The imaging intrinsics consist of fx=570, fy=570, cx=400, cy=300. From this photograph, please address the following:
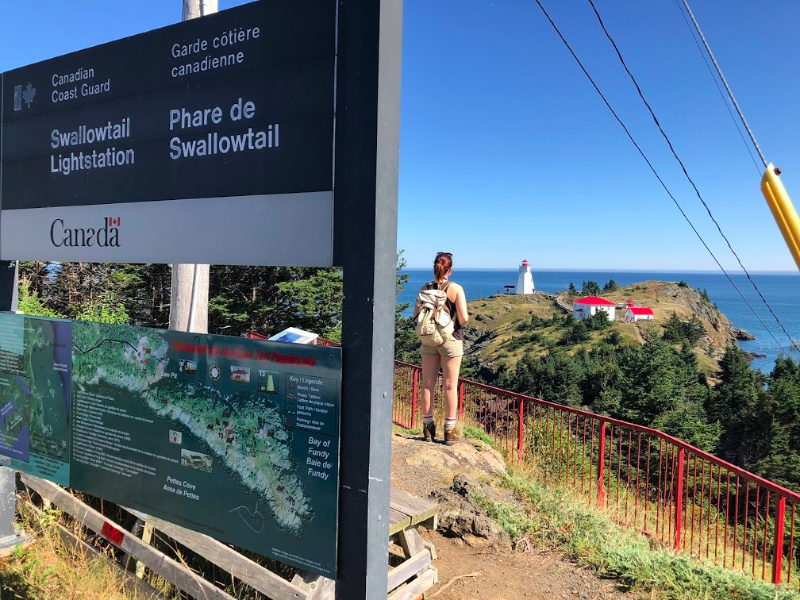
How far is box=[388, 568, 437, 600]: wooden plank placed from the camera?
348cm

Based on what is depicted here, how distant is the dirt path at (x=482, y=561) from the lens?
3.96m

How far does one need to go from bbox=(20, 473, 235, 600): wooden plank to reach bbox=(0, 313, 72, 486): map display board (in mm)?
791

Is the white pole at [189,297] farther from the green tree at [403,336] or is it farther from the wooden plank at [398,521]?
the green tree at [403,336]

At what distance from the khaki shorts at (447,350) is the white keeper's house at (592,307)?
67.5 m

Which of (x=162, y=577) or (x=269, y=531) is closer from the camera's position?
(x=269, y=531)

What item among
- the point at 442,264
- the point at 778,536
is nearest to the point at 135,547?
the point at 442,264

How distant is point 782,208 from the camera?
8.34 metres

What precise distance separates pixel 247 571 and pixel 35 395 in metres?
1.55

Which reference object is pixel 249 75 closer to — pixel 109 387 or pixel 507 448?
pixel 109 387

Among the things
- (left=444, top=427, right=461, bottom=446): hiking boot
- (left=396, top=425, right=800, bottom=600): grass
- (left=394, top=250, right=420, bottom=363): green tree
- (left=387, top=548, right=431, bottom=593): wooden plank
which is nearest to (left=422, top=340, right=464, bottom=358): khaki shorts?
(left=444, top=427, right=461, bottom=446): hiking boot

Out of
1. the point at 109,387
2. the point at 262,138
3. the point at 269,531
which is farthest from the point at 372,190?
the point at 109,387

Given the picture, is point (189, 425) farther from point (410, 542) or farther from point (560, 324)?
point (560, 324)

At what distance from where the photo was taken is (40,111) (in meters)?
3.16

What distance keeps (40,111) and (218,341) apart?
1890mm
